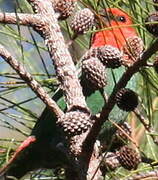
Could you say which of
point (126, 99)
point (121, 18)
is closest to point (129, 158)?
point (126, 99)

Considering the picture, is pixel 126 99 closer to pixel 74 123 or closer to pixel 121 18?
pixel 74 123

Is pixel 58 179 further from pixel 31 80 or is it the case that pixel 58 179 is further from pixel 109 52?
pixel 109 52

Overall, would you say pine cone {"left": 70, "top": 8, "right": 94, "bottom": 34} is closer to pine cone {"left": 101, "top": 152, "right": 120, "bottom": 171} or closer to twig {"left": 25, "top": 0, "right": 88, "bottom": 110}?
twig {"left": 25, "top": 0, "right": 88, "bottom": 110}

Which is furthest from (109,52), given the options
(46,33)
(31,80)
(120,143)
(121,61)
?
(120,143)

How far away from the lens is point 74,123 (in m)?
1.28

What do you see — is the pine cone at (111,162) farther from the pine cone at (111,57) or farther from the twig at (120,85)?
the pine cone at (111,57)

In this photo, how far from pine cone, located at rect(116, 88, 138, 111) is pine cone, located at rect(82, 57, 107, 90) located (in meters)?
0.06

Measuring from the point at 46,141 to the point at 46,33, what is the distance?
3.26ft

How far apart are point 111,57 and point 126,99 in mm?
120

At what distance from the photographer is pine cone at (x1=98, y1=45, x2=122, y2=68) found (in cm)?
137

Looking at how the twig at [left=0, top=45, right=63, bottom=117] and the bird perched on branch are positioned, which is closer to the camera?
the twig at [left=0, top=45, right=63, bottom=117]

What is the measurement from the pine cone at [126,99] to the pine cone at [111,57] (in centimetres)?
7

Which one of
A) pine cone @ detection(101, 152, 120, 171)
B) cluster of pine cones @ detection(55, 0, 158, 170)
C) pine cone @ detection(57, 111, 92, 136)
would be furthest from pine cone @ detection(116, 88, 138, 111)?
pine cone @ detection(101, 152, 120, 171)

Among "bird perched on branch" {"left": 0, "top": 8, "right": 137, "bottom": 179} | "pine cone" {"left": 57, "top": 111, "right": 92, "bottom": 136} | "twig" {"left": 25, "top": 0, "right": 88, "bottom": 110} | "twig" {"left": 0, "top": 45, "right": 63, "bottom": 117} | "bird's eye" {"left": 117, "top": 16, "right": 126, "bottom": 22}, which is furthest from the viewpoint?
"bird's eye" {"left": 117, "top": 16, "right": 126, "bottom": 22}
